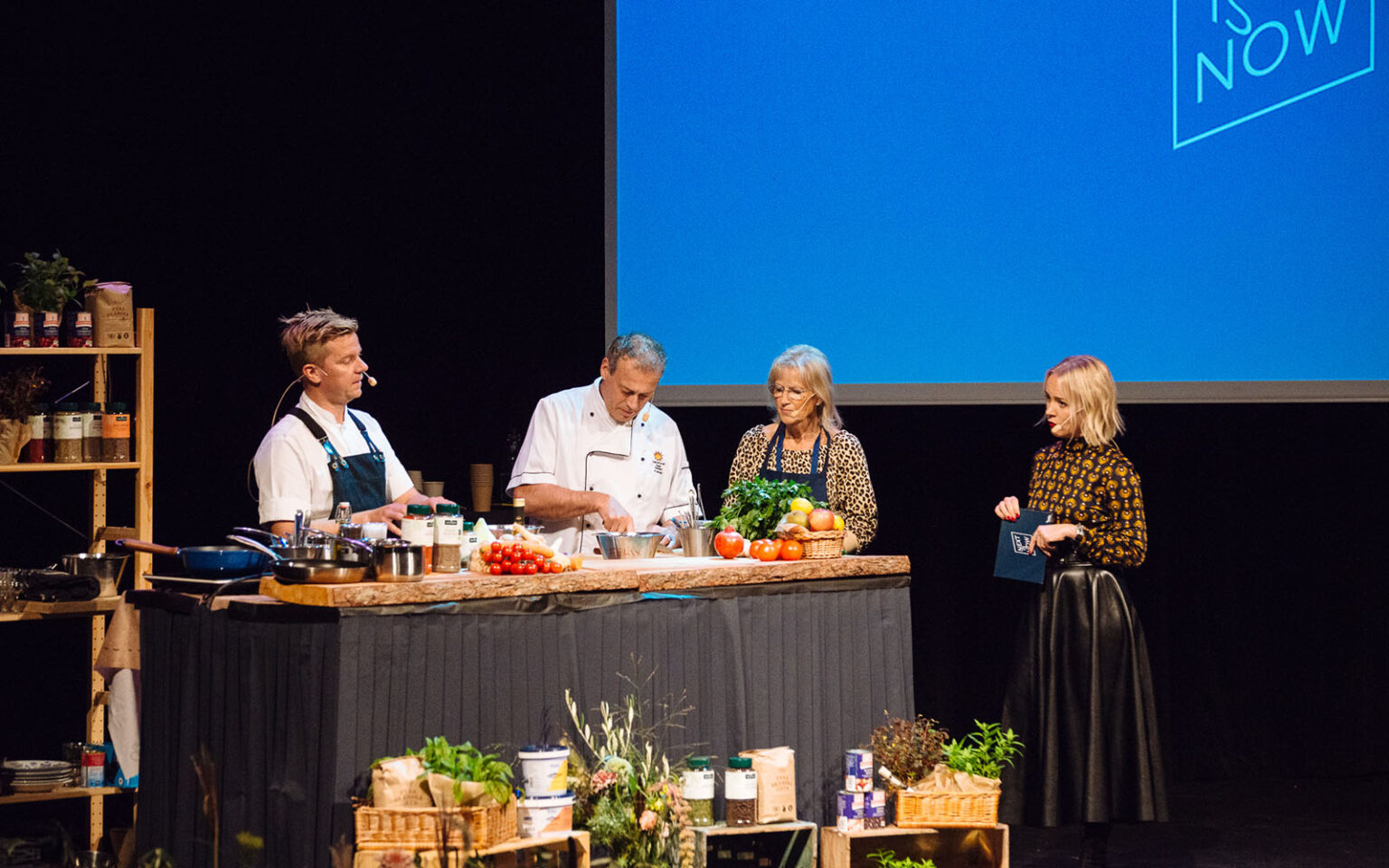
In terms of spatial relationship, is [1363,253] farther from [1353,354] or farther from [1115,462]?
[1115,462]

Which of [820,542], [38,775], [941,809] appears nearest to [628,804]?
[941,809]

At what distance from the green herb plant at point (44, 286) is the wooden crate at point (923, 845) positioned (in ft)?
A: 9.22

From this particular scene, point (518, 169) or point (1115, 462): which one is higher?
point (518, 169)

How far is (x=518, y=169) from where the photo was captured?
5.59m

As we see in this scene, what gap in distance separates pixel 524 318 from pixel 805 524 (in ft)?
6.91

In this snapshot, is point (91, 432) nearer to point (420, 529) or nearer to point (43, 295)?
point (43, 295)

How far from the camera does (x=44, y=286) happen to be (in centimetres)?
447

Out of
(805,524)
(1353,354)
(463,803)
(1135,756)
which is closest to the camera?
(463,803)

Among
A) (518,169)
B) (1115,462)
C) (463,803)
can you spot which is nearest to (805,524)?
(1115,462)

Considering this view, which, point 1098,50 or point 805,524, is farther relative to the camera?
point 1098,50

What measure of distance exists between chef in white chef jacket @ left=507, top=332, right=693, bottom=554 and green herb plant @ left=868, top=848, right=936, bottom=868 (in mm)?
1372

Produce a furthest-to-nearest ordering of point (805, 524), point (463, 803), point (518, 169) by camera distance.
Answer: point (518, 169)
point (805, 524)
point (463, 803)

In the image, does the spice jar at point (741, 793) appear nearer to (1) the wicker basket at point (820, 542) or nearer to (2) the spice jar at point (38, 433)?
(1) the wicker basket at point (820, 542)

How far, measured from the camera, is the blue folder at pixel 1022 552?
4.09 m
